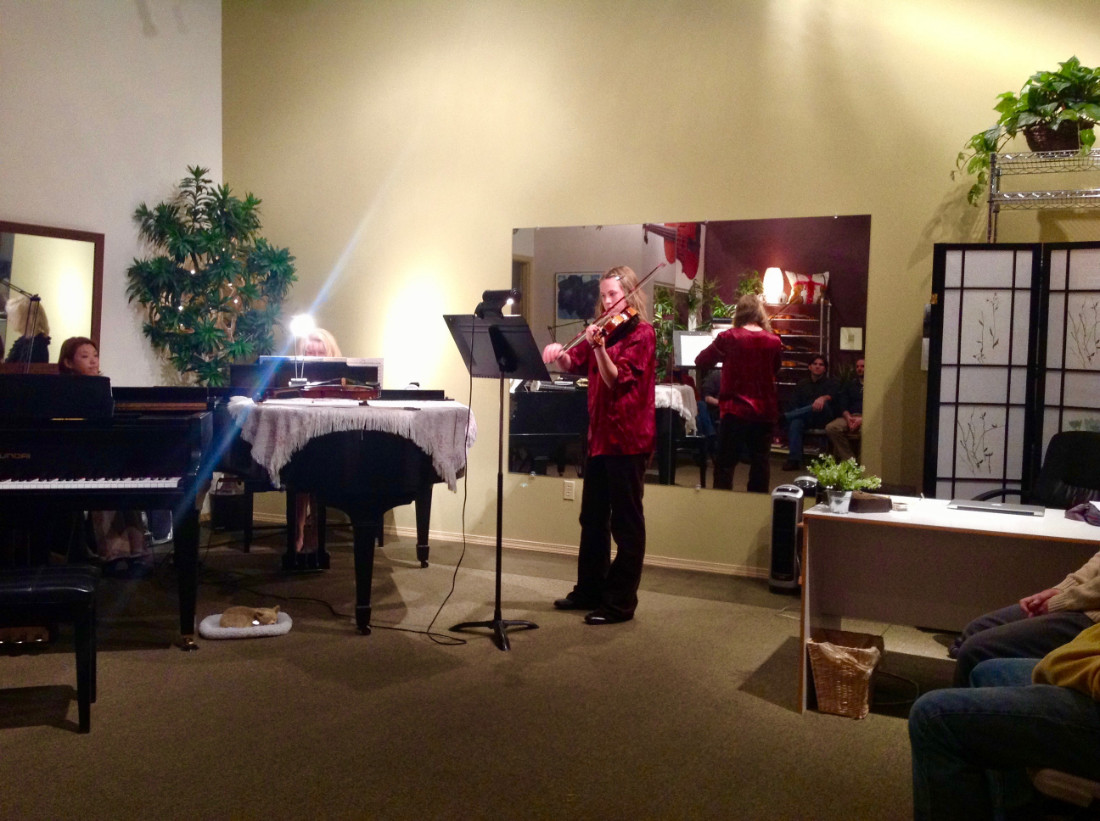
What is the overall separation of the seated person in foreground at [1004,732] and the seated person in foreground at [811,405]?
121 inches

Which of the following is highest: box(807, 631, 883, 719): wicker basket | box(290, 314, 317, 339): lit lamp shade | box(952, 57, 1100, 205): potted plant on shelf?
box(952, 57, 1100, 205): potted plant on shelf

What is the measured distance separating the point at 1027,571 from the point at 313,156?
5202 millimetres

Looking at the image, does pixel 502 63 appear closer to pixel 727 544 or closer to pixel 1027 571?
pixel 727 544

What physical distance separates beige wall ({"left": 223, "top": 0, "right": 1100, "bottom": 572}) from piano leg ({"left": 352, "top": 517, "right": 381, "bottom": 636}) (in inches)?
77.6

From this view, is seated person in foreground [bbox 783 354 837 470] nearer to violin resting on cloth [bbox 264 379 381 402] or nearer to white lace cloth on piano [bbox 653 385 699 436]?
white lace cloth on piano [bbox 653 385 699 436]

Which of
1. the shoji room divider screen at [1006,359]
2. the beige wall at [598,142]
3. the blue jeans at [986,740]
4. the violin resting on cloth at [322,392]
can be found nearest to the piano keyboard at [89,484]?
the violin resting on cloth at [322,392]

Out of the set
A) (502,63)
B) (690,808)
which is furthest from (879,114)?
(690,808)

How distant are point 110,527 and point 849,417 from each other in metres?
4.01

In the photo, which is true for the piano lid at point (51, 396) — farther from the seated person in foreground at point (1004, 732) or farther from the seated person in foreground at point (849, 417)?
the seated person in foreground at point (849, 417)

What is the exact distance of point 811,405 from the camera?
198 inches

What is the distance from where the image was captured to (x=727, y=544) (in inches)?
211

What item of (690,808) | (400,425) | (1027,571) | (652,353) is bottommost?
(690,808)

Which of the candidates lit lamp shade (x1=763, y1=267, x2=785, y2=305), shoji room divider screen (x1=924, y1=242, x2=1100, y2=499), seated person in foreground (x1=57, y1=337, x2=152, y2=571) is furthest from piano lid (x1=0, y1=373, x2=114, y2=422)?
shoji room divider screen (x1=924, y1=242, x2=1100, y2=499)

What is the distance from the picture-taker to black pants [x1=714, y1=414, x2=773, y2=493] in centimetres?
520
